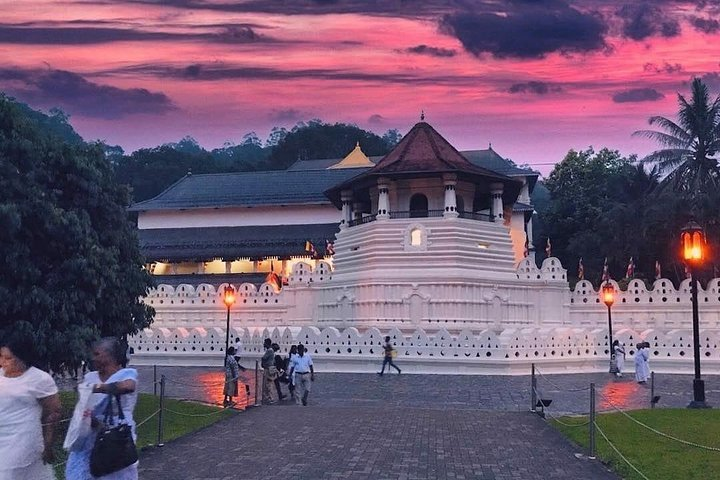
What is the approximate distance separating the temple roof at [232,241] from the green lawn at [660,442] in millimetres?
35507

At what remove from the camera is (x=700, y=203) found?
4156 centimetres

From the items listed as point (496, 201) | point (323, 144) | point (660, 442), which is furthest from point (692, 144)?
point (323, 144)

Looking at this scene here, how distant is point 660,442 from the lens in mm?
12375

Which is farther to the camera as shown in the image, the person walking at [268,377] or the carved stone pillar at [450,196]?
the carved stone pillar at [450,196]

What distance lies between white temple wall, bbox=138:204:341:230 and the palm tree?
2186 cm

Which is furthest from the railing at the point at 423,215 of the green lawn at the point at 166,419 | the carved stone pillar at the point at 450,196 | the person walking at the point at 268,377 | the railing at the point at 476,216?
the green lawn at the point at 166,419

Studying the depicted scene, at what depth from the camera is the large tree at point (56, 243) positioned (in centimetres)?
1291

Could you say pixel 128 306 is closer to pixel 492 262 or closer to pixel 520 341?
pixel 520 341

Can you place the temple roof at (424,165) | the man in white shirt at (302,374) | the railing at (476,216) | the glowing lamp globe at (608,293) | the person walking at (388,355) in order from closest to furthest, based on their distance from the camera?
the man in white shirt at (302,374) → the person walking at (388,355) → the glowing lamp globe at (608,293) → the temple roof at (424,165) → the railing at (476,216)

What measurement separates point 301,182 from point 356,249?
21.0 metres

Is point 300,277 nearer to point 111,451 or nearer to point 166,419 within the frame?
point 166,419

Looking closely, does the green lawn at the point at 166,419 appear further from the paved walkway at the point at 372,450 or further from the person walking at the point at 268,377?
the person walking at the point at 268,377

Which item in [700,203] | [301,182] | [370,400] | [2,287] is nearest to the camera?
[2,287]

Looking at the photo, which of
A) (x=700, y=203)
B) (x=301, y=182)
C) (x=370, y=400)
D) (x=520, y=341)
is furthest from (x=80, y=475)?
(x=301, y=182)
